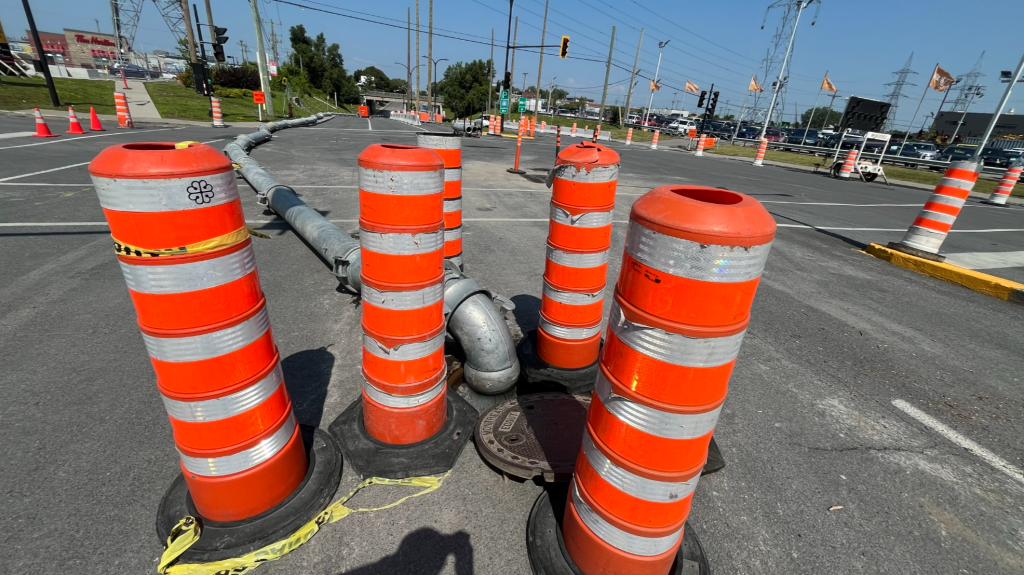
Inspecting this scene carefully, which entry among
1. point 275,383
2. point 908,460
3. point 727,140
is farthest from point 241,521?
point 727,140

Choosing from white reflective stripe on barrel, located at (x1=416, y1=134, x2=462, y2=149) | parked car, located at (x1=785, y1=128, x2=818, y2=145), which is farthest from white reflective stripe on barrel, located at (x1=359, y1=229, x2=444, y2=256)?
parked car, located at (x1=785, y1=128, x2=818, y2=145)

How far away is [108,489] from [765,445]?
170 inches

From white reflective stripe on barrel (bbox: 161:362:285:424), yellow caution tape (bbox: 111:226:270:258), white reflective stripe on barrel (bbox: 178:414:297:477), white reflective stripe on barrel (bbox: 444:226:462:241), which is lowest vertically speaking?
white reflective stripe on barrel (bbox: 178:414:297:477)

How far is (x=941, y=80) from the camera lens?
26703mm

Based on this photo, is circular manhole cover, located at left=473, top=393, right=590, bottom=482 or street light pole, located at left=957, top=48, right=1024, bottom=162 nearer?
circular manhole cover, located at left=473, top=393, right=590, bottom=482

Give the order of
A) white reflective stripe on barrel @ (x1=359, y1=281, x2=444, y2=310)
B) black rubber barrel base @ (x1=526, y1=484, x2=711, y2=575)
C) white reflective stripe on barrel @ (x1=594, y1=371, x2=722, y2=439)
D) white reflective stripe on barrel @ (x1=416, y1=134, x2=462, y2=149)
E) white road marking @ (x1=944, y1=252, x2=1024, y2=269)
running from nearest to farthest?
white reflective stripe on barrel @ (x1=594, y1=371, x2=722, y2=439), black rubber barrel base @ (x1=526, y1=484, x2=711, y2=575), white reflective stripe on barrel @ (x1=359, y1=281, x2=444, y2=310), white reflective stripe on barrel @ (x1=416, y1=134, x2=462, y2=149), white road marking @ (x1=944, y1=252, x2=1024, y2=269)

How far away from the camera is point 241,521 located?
89.6 inches

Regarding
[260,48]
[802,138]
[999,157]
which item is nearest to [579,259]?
[260,48]

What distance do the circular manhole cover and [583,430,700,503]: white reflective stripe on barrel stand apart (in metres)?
0.61

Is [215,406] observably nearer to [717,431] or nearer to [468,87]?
[717,431]

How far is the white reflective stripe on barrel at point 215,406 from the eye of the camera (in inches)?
79.0

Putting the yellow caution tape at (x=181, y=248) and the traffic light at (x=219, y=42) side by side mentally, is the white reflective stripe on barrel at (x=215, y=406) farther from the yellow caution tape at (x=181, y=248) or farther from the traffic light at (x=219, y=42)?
the traffic light at (x=219, y=42)

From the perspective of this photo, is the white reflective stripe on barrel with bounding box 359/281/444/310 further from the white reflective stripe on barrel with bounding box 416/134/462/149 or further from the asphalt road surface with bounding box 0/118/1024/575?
the white reflective stripe on barrel with bounding box 416/134/462/149

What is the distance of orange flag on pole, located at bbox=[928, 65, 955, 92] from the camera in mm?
26594
